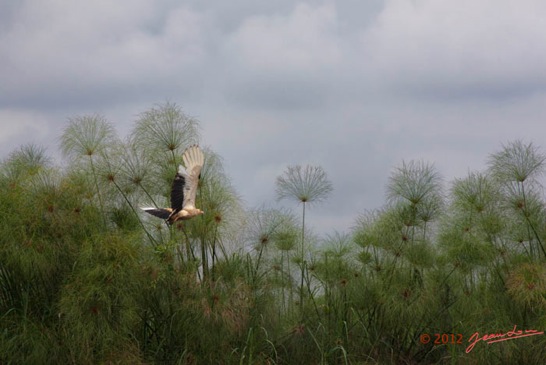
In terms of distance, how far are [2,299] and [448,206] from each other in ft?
19.0

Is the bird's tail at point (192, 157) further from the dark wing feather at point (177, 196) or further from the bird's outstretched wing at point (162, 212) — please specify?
the bird's outstretched wing at point (162, 212)

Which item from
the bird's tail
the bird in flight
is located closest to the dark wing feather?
the bird in flight

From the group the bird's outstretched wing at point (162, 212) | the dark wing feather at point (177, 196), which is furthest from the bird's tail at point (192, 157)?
the bird's outstretched wing at point (162, 212)

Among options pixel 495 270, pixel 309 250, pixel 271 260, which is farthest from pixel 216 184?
pixel 495 270

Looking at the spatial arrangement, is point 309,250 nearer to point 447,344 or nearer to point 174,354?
point 447,344

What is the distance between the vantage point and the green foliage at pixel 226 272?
309 inches

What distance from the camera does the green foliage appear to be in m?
7.85

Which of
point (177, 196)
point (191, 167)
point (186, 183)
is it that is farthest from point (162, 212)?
point (191, 167)

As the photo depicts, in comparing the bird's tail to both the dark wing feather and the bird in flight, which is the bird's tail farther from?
the dark wing feather

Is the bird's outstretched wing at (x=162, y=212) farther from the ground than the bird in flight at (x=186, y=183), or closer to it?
closer to it

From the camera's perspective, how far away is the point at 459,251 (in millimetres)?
10969

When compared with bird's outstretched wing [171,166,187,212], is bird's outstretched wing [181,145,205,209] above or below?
above

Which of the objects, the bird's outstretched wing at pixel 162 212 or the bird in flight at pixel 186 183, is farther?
the bird's outstretched wing at pixel 162 212

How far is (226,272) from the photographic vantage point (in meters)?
8.80
